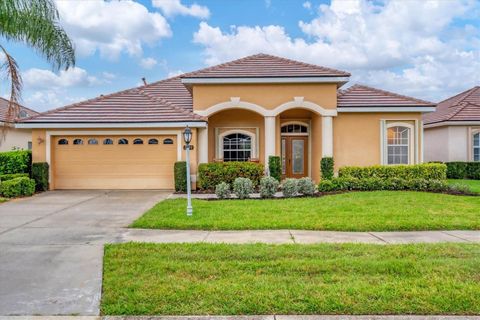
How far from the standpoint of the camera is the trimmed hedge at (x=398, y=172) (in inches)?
612

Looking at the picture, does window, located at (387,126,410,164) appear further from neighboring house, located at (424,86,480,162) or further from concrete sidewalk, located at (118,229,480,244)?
concrete sidewalk, located at (118,229,480,244)

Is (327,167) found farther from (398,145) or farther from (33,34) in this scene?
(33,34)

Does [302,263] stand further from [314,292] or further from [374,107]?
[374,107]

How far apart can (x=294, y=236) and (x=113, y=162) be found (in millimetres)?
11228

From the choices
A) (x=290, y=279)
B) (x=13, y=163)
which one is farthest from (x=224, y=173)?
(x=290, y=279)

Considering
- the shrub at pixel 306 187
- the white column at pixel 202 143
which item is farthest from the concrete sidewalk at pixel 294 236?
the white column at pixel 202 143

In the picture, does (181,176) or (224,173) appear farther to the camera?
(224,173)

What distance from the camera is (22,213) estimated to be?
435 inches

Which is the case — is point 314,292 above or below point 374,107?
below

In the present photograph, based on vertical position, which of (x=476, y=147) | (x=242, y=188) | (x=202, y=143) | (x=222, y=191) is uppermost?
(x=202, y=143)

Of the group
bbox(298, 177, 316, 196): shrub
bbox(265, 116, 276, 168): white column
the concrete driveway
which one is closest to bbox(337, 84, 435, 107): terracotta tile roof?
bbox(265, 116, 276, 168): white column

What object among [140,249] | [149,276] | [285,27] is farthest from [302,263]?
[285,27]

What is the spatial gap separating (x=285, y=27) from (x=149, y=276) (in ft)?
52.4

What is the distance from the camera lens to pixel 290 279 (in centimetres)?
525
